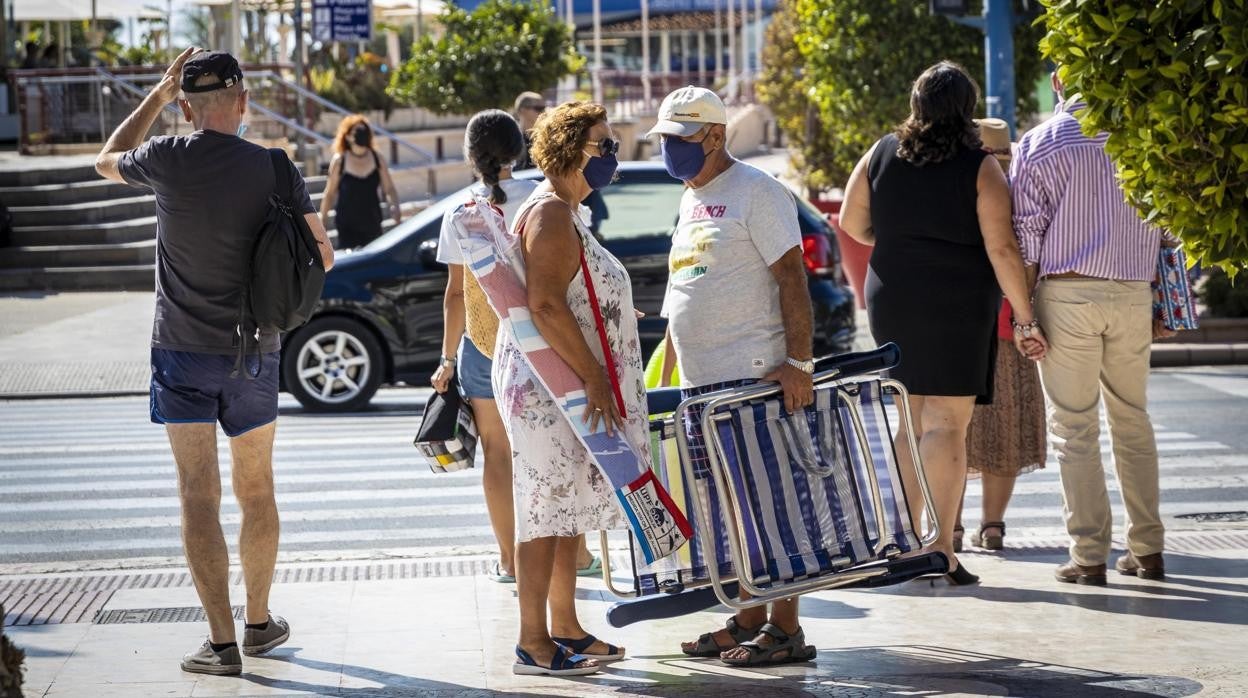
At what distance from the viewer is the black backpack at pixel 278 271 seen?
A: 5.39m

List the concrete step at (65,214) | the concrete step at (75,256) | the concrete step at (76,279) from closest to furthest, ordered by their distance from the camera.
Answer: the concrete step at (76,279) < the concrete step at (75,256) < the concrete step at (65,214)

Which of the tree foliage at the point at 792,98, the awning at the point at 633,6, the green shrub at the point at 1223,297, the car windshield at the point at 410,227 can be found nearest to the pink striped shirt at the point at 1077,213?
the car windshield at the point at 410,227

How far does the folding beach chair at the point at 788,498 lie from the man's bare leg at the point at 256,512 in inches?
45.6

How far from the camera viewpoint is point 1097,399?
660 cm

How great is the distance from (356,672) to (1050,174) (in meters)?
3.11

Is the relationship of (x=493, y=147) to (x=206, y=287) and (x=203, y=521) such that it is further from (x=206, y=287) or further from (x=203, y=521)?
(x=203, y=521)

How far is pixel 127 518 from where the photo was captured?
28.4 feet

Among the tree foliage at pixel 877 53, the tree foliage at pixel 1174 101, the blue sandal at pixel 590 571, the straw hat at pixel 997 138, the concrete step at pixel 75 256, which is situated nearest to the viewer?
the tree foliage at pixel 1174 101

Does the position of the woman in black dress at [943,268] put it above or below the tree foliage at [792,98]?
below

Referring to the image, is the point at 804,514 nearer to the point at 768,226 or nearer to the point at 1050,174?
the point at 768,226

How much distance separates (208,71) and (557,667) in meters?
2.16

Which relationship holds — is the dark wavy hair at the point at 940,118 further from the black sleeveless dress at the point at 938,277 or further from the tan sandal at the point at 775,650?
the tan sandal at the point at 775,650

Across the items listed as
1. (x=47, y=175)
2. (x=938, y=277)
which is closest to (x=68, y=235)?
(x=47, y=175)

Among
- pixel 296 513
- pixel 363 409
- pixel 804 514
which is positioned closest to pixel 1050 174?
pixel 804 514
